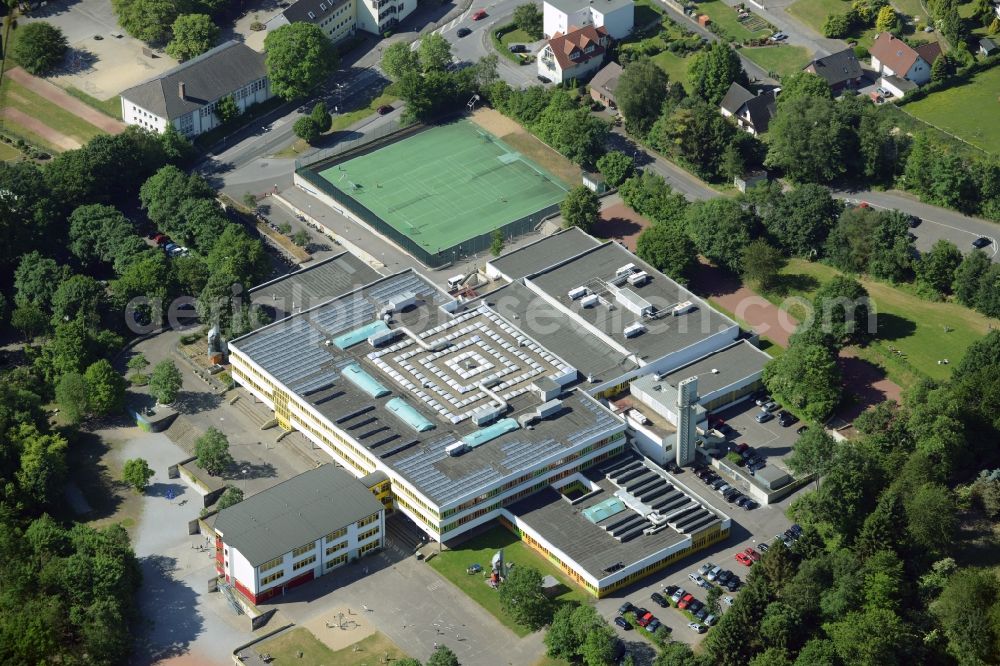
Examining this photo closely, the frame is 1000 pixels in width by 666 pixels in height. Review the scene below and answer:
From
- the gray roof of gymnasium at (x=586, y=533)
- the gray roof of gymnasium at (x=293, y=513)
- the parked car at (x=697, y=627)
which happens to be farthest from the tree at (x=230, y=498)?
the parked car at (x=697, y=627)

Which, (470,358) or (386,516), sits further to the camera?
(470,358)

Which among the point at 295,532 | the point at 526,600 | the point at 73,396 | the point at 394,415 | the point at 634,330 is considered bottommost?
the point at 526,600

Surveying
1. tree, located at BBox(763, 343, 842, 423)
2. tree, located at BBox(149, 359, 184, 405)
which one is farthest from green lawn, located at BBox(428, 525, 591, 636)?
tree, located at BBox(149, 359, 184, 405)

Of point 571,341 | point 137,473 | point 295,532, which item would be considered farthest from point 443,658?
point 571,341

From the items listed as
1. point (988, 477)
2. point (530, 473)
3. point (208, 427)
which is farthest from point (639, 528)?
point (208, 427)

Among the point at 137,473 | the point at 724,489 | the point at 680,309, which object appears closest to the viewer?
the point at 137,473

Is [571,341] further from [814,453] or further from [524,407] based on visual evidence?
[814,453]

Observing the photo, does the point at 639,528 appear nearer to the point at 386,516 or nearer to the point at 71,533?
the point at 386,516
